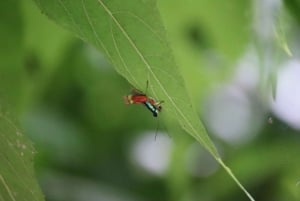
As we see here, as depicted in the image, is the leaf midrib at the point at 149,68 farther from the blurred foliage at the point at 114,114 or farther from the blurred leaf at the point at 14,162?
the blurred foliage at the point at 114,114

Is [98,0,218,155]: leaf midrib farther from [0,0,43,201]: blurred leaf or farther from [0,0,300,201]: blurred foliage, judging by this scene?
[0,0,300,201]: blurred foliage

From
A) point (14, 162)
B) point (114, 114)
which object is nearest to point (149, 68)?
point (14, 162)

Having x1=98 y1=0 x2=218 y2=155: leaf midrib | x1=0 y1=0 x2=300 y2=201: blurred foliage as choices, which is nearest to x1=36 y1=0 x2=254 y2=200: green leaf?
x1=98 y1=0 x2=218 y2=155: leaf midrib

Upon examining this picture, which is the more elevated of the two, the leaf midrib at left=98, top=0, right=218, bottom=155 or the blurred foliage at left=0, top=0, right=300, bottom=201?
the blurred foliage at left=0, top=0, right=300, bottom=201

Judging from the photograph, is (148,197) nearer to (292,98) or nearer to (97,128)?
(97,128)

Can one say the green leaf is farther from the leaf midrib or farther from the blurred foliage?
the blurred foliage

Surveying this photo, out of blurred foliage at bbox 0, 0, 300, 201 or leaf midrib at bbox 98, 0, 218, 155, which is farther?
blurred foliage at bbox 0, 0, 300, 201
